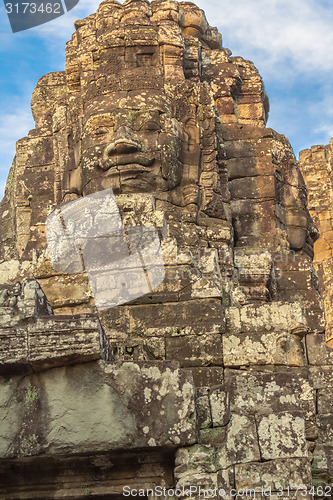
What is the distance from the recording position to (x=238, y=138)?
53.9ft

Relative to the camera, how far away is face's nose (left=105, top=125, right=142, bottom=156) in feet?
44.6

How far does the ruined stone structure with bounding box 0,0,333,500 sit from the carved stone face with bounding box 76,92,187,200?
0.08 feet

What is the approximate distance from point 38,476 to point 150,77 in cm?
814

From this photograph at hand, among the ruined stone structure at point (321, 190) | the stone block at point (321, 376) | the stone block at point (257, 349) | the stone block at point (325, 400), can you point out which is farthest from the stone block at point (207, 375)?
the ruined stone structure at point (321, 190)

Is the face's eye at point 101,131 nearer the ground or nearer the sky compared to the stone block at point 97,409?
nearer the sky

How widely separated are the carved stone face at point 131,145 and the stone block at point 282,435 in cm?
621

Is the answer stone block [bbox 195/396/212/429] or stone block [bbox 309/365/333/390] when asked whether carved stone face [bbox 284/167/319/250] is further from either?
stone block [bbox 195/396/212/429]

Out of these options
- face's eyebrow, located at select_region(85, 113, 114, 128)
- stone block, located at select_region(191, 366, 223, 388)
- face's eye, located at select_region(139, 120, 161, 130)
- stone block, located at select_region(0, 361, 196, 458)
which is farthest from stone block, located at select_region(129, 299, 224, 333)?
face's eyebrow, located at select_region(85, 113, 114, 128)

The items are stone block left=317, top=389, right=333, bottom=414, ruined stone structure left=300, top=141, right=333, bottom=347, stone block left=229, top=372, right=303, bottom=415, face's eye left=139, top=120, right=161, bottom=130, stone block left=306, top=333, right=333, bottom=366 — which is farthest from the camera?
ruined stone structure left=300, top=141, right=333, bottom=347

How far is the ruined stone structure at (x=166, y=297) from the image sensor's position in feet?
26.0

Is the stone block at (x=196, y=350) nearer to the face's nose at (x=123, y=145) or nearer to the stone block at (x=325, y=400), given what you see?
the stone block at (x=325, y=400)

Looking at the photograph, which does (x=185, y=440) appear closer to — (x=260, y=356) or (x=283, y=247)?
(x=260, y=356)

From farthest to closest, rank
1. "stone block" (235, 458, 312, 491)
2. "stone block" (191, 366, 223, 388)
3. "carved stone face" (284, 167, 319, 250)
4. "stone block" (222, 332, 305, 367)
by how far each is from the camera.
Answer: "carved stone face" (284, 167, 319, 250) → "stone block" (222, 332, 305, 367) → "stone block" (191, 366, 223, 388) → "stone block" (235, 458, 312, 491)

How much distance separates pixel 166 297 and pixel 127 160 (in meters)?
2.83
